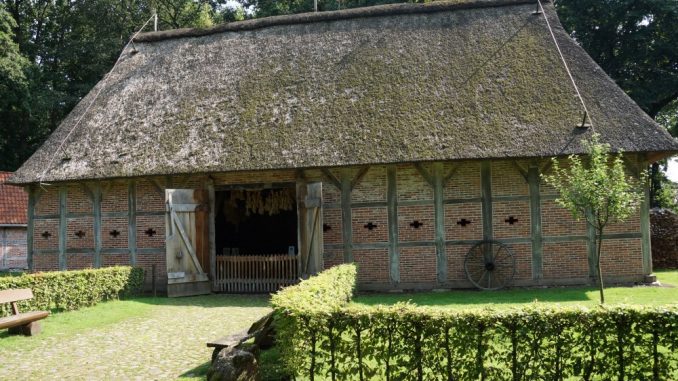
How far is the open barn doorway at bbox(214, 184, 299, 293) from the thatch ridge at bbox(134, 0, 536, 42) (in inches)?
205

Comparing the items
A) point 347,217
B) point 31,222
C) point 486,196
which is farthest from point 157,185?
point 486,196

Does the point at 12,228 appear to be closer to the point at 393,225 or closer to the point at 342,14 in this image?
the point at 342,14

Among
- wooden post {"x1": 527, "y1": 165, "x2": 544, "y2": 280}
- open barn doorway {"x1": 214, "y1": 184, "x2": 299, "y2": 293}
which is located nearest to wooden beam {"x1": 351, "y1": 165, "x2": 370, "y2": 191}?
open barn doorway {"x1": 214, "y1": 184, "x2": 299, "y2": 293}

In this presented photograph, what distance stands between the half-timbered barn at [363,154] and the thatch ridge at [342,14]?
100mm

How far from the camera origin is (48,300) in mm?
10336

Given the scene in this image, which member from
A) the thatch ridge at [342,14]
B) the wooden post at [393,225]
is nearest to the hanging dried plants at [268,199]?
the wooden post at [393,225]

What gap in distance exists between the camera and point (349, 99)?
1416 centimetres

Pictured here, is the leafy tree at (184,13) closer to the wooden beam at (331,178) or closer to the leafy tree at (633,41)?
the leafy tree at (633,41)

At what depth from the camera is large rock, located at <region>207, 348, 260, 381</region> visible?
5.57 meters

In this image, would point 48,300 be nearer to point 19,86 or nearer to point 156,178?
point 156,178

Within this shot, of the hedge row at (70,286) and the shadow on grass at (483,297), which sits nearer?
the hedge row at (70,286)

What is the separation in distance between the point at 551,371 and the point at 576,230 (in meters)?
8.22

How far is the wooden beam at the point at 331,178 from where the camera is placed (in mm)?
13305

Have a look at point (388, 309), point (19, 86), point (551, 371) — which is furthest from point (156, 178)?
point (19, 86)
